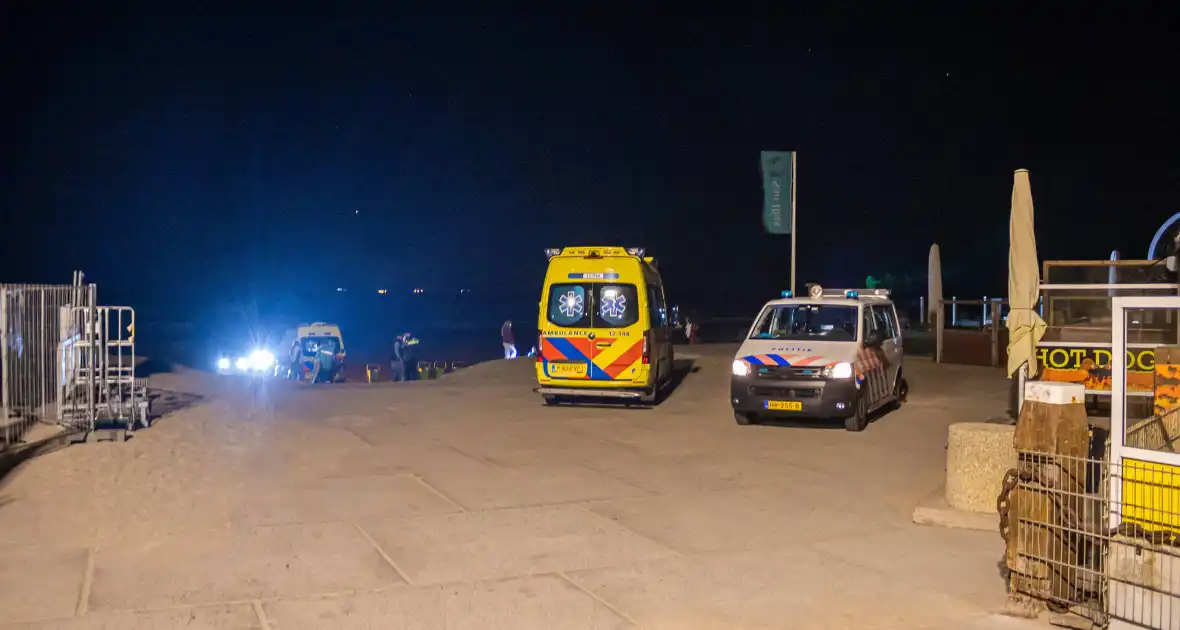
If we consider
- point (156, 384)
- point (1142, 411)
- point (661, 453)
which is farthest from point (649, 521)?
point (156, 384)

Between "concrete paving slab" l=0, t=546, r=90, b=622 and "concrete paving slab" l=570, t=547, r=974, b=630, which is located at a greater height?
"concrete paving slab" l=0, t=546, r=90, b=622

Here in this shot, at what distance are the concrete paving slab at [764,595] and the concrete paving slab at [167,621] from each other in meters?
2.09

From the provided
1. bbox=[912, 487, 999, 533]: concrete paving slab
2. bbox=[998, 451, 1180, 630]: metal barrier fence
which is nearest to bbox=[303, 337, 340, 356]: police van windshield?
bbox=[912, 487, 999, 533]: concrete paving slab

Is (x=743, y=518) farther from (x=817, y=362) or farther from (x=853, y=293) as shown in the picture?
(x=853, y=293)

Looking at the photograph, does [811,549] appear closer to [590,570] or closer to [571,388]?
[590,570]

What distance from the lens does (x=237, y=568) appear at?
6.63 metres

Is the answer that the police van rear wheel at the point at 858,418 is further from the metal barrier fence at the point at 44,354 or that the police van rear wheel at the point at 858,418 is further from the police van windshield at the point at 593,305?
the metal barrier fence at the point at 44,354

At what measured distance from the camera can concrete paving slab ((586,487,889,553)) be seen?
7.53 m

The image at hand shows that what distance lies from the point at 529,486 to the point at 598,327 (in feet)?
18.9

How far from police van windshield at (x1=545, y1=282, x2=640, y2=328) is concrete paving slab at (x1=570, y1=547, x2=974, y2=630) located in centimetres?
800

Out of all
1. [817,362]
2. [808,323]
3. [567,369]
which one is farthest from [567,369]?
[817,362]

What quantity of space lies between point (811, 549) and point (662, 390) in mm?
9627

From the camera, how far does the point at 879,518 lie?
26.8 feet

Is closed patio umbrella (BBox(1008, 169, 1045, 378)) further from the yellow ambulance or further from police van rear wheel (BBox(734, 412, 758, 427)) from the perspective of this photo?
the yellow ambulance
